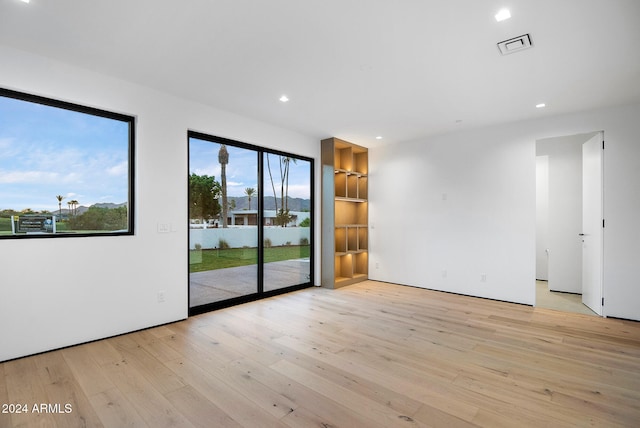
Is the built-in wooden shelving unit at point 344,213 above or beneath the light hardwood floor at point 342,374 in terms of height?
above

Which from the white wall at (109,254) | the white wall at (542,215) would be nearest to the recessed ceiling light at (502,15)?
the white wall at (109,254)

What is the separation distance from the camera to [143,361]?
8.79ft

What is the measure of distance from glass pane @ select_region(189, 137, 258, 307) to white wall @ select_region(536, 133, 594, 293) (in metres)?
5.06

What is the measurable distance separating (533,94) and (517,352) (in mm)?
2847

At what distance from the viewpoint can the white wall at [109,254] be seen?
8.91 feet

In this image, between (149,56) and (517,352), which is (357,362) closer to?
(517,352)

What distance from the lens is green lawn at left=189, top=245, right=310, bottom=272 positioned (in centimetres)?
410

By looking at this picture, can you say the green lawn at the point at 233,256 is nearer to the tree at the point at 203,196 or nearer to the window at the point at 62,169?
the tree at the point at 203,196

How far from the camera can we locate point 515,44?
8.43 ft

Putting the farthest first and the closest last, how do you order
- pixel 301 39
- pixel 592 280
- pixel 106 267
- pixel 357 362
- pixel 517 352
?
pixel 592 280 < pixel 106 267 < pixel 517 352 < pixel 357 362 < pixel 301 39

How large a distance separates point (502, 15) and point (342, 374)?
2942mm

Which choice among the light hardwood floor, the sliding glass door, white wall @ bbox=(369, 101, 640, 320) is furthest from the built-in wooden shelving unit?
the light hardwood floor

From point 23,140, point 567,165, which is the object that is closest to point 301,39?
point 23,140

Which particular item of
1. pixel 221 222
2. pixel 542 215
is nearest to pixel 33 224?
pixel 221 222
